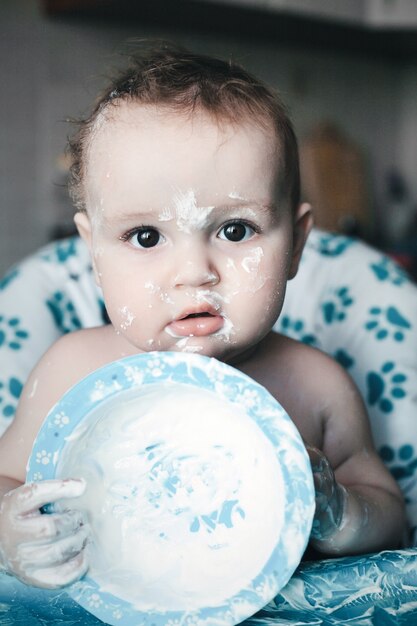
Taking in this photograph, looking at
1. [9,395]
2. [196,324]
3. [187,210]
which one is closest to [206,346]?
[196,324]

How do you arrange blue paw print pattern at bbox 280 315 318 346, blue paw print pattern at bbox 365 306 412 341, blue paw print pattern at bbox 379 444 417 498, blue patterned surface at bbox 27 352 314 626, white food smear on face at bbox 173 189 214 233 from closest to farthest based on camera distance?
1. blue patterned surface at bbox 27 352 314 626
2. white food smear on face at bbox 173 189 214 233
3. blue paw print pattern at bbox 379 444 417 498
4. blue paw print pattern at bbox 365 306 412 341
5. blue paw print pattern at bbox 280 315 318 346

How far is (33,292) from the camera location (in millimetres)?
1247

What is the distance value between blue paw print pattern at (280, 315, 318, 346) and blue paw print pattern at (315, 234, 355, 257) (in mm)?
137

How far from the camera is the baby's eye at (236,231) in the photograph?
0.76 m

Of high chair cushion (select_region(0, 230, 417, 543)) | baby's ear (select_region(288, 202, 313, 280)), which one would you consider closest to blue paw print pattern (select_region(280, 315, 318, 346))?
high chair cushion (select_region(0, 230, 417, 543))

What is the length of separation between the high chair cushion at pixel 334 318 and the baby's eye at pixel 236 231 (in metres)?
0.47

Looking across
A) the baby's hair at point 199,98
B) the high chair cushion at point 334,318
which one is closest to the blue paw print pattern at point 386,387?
the high chair cushion at point 334,318

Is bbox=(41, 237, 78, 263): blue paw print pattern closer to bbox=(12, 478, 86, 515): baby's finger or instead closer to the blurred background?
the blurred background

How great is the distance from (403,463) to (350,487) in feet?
0.76

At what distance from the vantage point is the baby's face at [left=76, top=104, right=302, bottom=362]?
2.40ft

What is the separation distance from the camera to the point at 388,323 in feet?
3.96

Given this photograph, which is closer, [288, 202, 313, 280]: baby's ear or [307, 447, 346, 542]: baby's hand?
[307, 447, 346, 542]: baby's hand

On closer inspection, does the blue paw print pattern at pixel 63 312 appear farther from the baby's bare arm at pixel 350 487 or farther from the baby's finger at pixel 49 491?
the baby's finger at pixel 49 491

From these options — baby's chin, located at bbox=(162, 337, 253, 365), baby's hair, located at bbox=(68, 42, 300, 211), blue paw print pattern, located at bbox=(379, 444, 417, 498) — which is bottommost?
blue paw print pattern, located at bbox=(379, 444, 417, 498)
